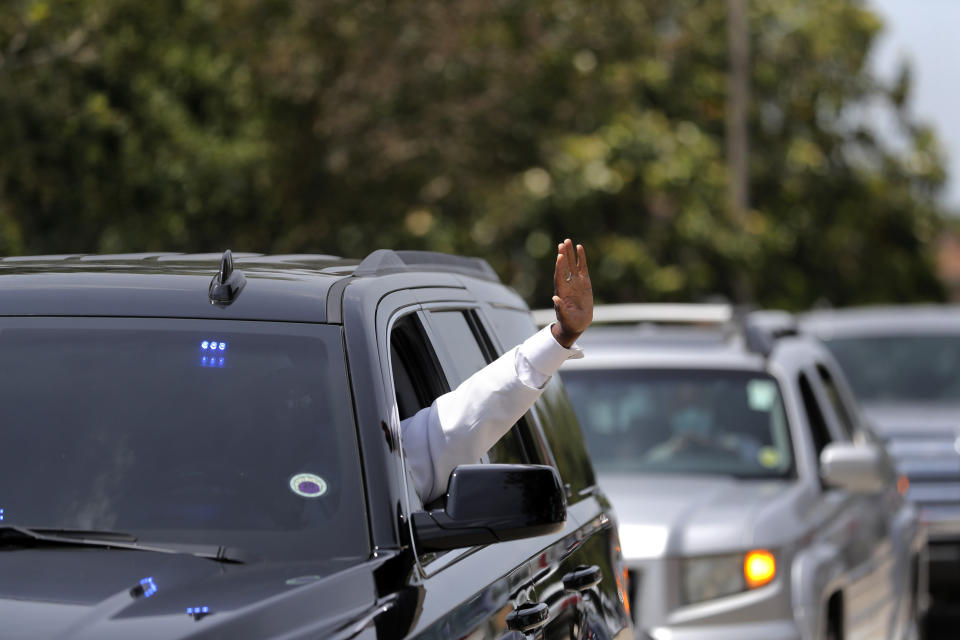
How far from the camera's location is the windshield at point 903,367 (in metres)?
13.2

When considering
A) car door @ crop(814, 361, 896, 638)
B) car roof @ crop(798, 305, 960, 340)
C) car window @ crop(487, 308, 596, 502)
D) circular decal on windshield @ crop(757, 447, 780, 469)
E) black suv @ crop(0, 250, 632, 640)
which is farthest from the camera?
car roof @ crop(798, 305, 960, 340)

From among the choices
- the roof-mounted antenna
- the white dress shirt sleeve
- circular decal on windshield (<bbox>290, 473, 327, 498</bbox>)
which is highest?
the roof-mounted antenna

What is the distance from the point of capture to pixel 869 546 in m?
7.99

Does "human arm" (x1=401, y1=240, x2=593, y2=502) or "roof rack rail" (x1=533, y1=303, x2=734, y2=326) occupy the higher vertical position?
"roof rack rail" (x1=533, y1=303, x2=734, y2=326)

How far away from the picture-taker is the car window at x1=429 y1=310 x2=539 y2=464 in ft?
13.9

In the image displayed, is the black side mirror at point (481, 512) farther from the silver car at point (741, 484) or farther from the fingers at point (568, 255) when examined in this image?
the silver car at point (741, 484)

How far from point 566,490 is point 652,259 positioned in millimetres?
21258

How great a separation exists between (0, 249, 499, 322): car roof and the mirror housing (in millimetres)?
3598

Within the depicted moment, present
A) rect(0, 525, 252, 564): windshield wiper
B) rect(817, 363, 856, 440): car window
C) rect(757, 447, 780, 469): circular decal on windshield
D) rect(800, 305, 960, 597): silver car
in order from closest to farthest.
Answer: rect(0, 525, 252, 564): windshield wiper, rect(757, 447, 780, 469): circular decal on windshield, rect(817, 363, 856, 440): car window, rect(800, 305, 960, 597): silver car

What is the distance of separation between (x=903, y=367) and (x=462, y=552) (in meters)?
10.2

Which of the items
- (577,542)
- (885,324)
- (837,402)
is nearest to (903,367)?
(885,324)

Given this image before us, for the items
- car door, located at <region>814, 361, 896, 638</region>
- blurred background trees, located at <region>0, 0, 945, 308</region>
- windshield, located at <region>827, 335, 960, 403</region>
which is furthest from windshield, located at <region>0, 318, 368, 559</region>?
windshield, located at <region>827, 335, 960, 403</region>

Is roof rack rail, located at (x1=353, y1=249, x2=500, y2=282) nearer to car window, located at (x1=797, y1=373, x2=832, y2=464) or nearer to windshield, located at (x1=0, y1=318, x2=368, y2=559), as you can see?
windshield, located at (x1=0, y1=318, x2=368, y2=559)

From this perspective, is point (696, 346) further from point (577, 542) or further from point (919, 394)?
point (919, 394)
